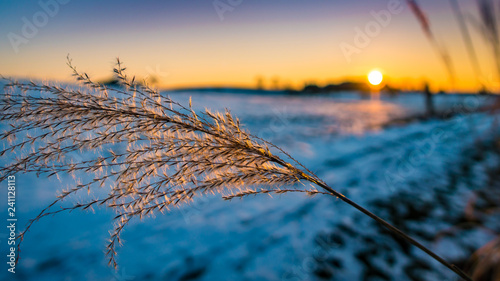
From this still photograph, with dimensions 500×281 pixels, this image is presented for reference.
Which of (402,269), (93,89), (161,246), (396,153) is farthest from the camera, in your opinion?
(396,153)

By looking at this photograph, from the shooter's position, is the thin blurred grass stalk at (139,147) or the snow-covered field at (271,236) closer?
the thin blurred grass stalk at (139,147)

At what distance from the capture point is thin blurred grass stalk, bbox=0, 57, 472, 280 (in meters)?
1.12

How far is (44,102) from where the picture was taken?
1131mm

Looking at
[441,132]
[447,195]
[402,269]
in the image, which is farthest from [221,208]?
[441,132]

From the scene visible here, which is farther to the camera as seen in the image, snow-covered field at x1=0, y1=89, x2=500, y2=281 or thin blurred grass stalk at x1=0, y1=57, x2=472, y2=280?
snow-covered field at x1=0, y1=89, x2=500, y2=281

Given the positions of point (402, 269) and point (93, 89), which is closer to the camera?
point (93, 89)

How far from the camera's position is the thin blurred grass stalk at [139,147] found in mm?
1116

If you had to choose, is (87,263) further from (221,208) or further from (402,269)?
(402,269)

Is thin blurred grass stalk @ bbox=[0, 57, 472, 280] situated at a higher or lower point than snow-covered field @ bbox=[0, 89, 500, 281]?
higher

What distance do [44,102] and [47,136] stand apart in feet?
0.59

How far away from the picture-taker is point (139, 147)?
121 centimetres

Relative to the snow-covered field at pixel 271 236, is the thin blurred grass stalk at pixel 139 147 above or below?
above

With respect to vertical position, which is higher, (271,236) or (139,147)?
(139,147)

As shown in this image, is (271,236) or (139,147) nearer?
(139,147)
